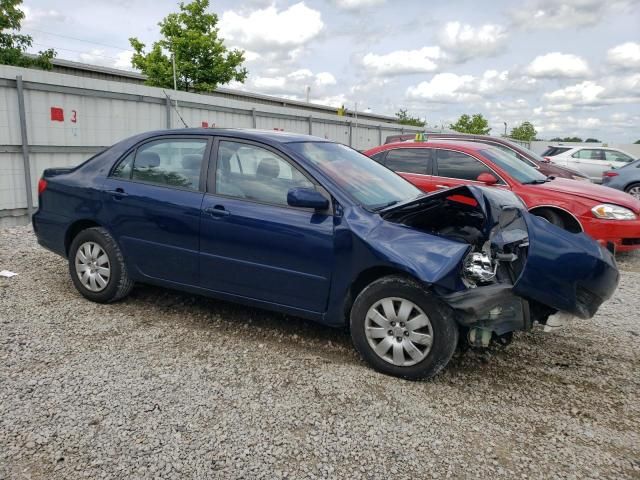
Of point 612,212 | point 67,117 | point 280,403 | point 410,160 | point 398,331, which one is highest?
point 67,117

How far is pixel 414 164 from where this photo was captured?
25.5 ft

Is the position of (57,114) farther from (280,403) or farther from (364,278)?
(280,403)

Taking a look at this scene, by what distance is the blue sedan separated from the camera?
3.25 meters

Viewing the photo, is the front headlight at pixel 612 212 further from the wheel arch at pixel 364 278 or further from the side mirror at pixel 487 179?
the wheel arch at pixel 364 278

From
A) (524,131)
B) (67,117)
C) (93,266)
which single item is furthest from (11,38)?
(524,131)

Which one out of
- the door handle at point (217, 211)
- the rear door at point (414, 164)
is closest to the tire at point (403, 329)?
the door handle at point (217, 211)

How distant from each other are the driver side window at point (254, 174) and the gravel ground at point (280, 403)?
1137mm

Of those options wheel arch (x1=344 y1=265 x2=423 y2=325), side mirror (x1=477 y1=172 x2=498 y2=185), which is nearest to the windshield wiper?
wheel arch (x1=344 y1=265 x2=423 y2=325)

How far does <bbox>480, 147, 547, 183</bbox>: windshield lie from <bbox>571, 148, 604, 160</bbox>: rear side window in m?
12.5

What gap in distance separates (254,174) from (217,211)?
402 millimetres

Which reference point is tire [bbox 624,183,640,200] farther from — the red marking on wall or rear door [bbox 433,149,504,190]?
the red marking on wall

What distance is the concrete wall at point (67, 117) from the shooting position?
8320mm

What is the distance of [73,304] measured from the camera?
4.71 m

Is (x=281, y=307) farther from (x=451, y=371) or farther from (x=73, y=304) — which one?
(x=73, y=304)
